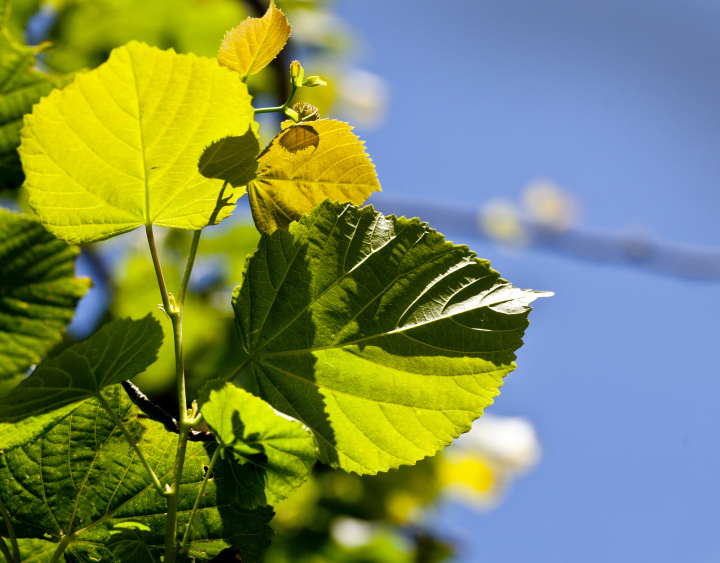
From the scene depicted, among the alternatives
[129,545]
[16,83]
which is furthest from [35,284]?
[129,545]

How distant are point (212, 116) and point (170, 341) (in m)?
1.05

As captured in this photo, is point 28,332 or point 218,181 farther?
point 28,332

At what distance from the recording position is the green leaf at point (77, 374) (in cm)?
40

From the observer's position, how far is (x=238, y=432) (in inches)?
15.6

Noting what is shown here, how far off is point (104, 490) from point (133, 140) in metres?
0.26

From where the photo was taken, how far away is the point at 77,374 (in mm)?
413

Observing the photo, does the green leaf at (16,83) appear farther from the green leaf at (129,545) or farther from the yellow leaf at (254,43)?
the green leaf at (129,545)

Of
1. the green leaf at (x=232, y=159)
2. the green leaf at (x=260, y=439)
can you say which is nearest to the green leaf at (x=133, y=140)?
the green leaf at (x=232, y=159)

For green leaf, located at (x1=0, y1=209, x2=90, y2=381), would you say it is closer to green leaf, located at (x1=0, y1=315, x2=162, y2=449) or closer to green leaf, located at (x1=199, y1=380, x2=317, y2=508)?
green leaf, located at (x1=0, y1=315, x2=162, y2=449)

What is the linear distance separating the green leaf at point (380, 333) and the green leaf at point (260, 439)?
2.2 inches

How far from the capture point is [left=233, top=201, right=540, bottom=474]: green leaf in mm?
449

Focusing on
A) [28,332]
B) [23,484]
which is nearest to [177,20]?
[28,332]

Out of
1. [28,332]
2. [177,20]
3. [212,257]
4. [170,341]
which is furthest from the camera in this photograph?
[212,257]

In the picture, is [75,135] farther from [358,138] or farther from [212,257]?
[212,257]
